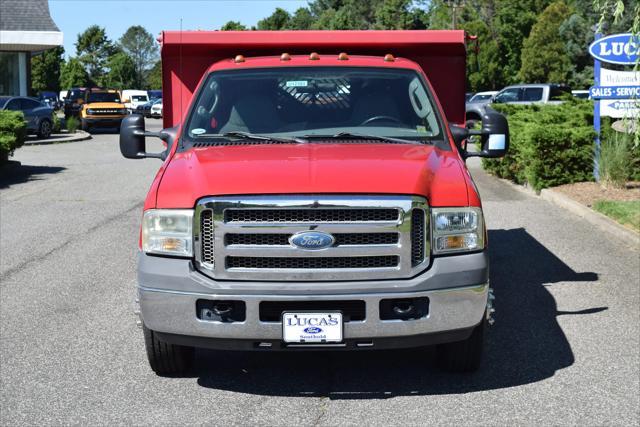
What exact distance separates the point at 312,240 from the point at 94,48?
130m

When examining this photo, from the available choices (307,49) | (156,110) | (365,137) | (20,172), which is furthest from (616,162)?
(156,110)

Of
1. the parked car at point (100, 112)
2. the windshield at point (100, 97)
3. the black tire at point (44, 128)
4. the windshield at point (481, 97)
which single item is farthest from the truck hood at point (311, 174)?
the windshield at point (481, 97)

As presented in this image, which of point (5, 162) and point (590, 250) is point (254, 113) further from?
point (5, 162)

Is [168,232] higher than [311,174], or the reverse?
[311,174]

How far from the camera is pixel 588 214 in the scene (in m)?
13.0

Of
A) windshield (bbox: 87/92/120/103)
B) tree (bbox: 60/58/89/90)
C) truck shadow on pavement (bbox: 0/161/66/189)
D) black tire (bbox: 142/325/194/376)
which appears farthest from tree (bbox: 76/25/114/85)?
black tire (bbox: 142/325/194/376)

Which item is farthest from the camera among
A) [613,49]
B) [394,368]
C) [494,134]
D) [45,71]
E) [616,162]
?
[45,71]

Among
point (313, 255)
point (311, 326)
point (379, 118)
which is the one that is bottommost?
point (311, 326)

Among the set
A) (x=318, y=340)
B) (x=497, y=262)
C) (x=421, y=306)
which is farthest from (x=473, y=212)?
(x=497, y=262)

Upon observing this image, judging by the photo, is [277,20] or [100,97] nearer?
[100,97]

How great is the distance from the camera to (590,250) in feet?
35.0

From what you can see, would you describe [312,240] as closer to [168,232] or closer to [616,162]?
[168,232]

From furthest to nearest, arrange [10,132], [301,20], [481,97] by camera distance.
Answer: [301,20], [481,97], [10,132]

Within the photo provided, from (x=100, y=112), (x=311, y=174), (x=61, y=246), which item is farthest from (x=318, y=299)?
(x=100, y=112)
